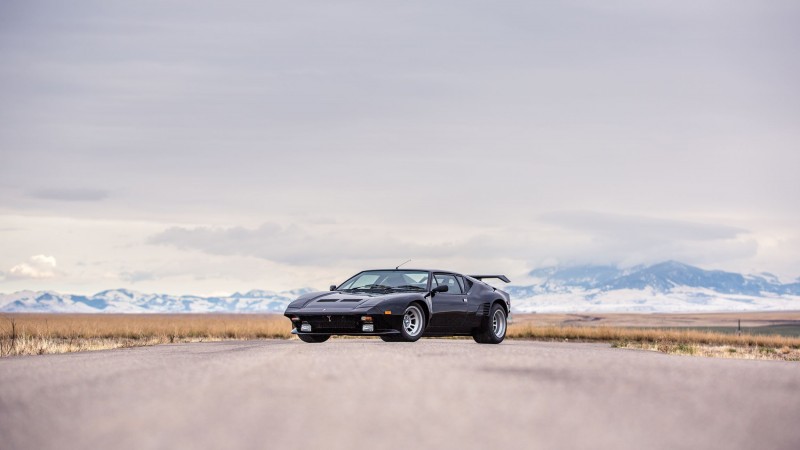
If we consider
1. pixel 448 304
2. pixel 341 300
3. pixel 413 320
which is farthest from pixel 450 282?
pixel 341 300

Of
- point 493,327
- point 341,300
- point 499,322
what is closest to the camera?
point 341,300

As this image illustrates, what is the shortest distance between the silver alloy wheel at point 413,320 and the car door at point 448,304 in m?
0.35

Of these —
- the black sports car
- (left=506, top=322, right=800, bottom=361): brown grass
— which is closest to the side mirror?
the black sports car

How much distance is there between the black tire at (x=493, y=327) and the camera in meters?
17.8

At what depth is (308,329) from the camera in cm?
1605

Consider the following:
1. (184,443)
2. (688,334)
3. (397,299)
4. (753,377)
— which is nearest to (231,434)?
(184,443)

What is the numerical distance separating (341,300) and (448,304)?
6.49 ft

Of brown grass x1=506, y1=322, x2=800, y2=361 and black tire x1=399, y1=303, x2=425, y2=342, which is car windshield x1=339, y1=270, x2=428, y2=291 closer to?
black tire x1=399, y1=303, x2=425, y2=342

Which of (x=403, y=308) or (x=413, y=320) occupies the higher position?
(x=403, y=308)

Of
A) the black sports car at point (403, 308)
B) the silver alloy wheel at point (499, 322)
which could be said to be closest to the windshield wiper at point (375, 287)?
the black sports car at point (403, 308)

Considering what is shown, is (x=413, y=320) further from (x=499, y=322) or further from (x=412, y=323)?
(x=499, y=322)

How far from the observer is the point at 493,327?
712 inches

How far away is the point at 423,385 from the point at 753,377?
330 cm

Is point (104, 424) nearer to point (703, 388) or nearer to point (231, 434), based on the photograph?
point (231, 434)
